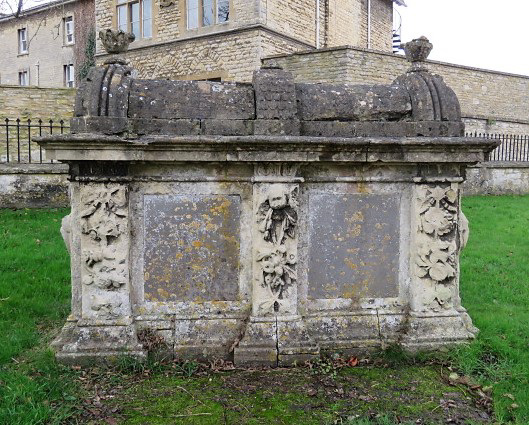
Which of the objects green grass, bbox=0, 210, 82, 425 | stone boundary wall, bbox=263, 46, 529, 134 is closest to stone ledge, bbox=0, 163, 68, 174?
green grass, bbox=0, 210, 82, 425

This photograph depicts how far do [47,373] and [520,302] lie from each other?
4.37 m

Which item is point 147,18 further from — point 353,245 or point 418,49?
point 353,245

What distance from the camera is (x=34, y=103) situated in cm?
1471

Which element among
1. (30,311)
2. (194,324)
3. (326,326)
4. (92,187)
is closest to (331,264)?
(326,326)

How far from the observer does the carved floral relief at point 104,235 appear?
367cm

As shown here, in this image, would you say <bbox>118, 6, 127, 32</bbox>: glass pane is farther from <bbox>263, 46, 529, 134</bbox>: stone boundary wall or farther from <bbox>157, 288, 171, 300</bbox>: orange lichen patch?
<bbox>157, 288, 171, 300</bbox>: orange lichen patch

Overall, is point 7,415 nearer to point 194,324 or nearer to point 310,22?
point 194,324

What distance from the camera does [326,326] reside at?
3988 millimetres

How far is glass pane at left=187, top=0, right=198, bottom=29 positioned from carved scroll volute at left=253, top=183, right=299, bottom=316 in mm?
16105

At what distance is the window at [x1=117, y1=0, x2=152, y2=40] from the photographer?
19.5 m

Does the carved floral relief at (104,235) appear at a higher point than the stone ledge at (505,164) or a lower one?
lower

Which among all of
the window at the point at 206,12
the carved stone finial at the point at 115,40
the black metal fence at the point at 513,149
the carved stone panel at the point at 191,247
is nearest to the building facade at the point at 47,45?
the window at the point at 206,12

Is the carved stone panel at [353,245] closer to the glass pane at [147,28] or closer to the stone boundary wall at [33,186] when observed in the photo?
the stone boundary wall at [33,186]

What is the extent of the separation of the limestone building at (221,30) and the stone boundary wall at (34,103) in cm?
Answer: 490
